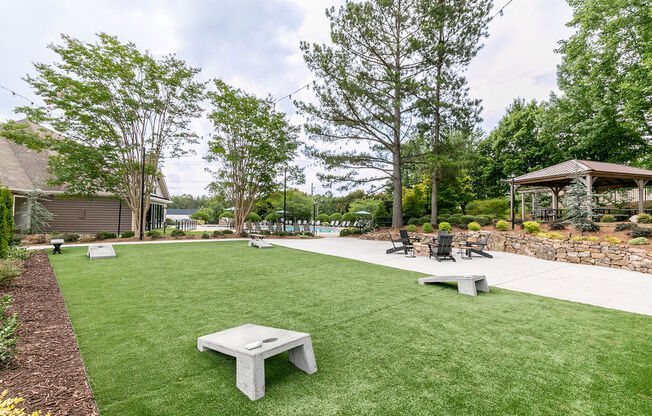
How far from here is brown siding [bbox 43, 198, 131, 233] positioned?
15.8m

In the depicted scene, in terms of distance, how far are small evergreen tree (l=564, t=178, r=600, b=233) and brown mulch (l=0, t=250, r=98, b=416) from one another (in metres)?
12.6

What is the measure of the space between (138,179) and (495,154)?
2726 centimetres

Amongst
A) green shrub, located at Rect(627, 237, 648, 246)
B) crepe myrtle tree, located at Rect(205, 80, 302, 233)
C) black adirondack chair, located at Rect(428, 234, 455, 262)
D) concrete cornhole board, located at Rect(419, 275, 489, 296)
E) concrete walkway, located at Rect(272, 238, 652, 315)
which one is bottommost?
concrete walkway, located at Rect(272, 238, 652, 315)

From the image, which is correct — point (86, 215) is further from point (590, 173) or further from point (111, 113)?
point (590, 173)

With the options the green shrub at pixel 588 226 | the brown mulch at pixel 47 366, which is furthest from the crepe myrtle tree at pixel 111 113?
the green shrub at pixel 588 226

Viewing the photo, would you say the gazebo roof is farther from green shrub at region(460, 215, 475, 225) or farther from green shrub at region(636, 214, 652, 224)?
green shrub at region(460, 215, 475, 225)

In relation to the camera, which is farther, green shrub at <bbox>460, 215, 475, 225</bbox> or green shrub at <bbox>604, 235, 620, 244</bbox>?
green shrub at <bbox>460, 215, 475, 225</bbox>

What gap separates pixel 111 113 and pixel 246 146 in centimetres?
655

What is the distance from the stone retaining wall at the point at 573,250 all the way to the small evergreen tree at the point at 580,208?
4.26ft

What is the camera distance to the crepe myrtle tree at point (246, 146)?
1591 cm

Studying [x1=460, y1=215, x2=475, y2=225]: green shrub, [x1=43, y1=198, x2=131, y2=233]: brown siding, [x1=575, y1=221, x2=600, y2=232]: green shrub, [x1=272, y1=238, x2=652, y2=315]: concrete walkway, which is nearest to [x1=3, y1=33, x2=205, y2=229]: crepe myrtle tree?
[x1=43, y1=198, x2=131, y2=233]: brown siding

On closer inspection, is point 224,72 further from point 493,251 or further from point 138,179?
point 493,251

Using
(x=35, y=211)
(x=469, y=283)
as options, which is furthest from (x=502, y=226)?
(x=35, y=211)

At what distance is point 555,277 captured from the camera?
6.40 m
